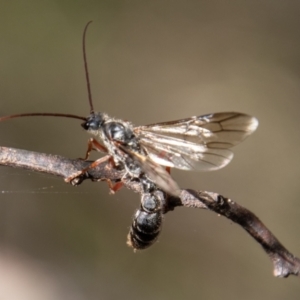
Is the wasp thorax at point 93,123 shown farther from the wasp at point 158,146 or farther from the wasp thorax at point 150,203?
the wasp thorax at point 150,203

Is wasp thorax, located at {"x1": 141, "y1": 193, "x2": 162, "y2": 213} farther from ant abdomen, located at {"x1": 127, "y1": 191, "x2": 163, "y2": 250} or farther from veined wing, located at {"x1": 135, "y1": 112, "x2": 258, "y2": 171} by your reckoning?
veined wing, located at {"x1": 135, "y1": 112, "x2": 258, "y2": 171}

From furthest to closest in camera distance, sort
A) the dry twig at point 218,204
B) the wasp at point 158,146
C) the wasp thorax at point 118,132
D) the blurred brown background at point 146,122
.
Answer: the blurred brown background at point 146,122
the wasp thorax at point 118,132
the wasp at point 158,146
the dry twig at point 218,204

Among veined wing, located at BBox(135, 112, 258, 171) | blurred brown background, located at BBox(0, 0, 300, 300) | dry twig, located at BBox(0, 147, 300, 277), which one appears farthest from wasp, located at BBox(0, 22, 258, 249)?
blurred brown background, located at BBox(0, 0, 300, 300)

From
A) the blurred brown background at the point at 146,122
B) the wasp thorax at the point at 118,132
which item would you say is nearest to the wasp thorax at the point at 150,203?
the wasp thorax at the point at 118,132

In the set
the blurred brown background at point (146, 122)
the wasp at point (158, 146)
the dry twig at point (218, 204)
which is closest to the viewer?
the dry twig at point (218, 204)

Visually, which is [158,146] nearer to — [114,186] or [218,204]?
[114,186]

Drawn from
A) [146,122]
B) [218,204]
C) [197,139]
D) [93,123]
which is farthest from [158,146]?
[146,122]
